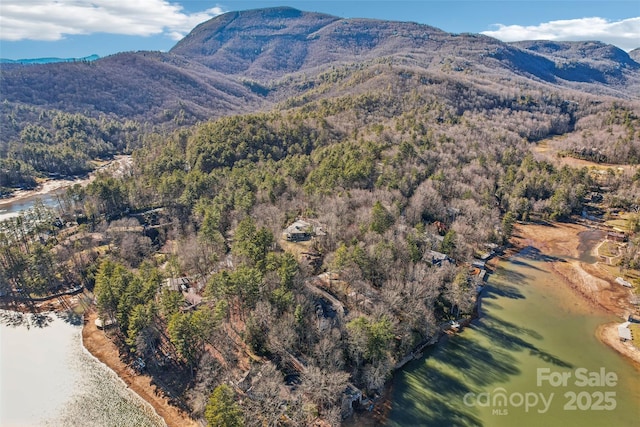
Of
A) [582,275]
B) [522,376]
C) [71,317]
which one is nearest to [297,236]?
[71,317]

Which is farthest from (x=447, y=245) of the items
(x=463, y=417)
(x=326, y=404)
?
(x=326, y=404)

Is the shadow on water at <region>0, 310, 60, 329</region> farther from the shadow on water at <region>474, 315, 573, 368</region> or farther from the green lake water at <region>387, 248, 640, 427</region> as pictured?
the shadow on water at <region>474, 315, 573, 368</region>

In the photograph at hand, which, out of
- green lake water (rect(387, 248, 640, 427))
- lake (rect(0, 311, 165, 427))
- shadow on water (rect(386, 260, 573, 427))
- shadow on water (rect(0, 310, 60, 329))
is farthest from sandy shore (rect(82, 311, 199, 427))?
green lake water (rect(387, 248, 640, 427))

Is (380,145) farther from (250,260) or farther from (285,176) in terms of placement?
(250,260)

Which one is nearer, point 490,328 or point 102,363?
point 102,363

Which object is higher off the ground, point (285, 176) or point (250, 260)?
point (285, 176)
